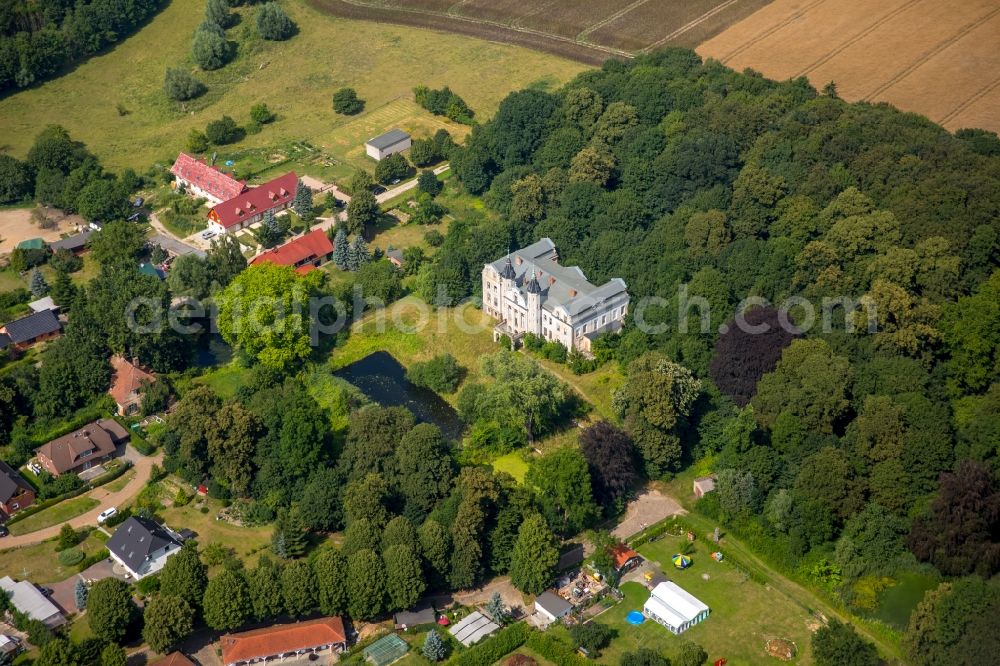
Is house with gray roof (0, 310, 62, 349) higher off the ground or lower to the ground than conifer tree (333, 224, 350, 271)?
lower

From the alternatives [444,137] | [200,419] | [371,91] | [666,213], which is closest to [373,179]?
[444,137]

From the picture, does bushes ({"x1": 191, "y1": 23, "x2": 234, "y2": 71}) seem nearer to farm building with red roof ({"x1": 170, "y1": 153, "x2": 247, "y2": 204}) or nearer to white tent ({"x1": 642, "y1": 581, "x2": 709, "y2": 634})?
farm building with red roof ({"x1": 170, "y1": 153, "x2": 247, "y2": 204})

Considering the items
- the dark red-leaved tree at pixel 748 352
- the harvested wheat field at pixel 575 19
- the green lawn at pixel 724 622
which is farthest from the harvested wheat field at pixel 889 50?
the green lawn at pixel 724 622

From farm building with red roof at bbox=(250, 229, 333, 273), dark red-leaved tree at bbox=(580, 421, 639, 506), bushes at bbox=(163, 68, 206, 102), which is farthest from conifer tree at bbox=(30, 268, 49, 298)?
dark red-leaved tree at bbox=(580, 421, 639, 506)

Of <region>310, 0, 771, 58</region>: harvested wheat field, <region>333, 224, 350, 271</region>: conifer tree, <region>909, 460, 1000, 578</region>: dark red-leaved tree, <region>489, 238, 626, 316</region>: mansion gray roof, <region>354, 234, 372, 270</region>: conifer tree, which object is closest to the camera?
<region>909, 460, 1000, 578</region>: dark red-leaved tree

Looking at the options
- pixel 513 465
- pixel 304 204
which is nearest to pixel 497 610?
pixel 513 465

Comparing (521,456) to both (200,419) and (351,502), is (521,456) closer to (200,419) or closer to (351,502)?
(351,502)

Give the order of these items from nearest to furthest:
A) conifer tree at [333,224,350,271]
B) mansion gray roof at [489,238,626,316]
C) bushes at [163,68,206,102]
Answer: mansion gray roof at [489,238,626,316]
conifer tree at [333,224,350,271]
bushes at [163,68,206,102]

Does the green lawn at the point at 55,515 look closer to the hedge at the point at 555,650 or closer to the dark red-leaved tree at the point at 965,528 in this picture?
the hedge at the point at 555,650
